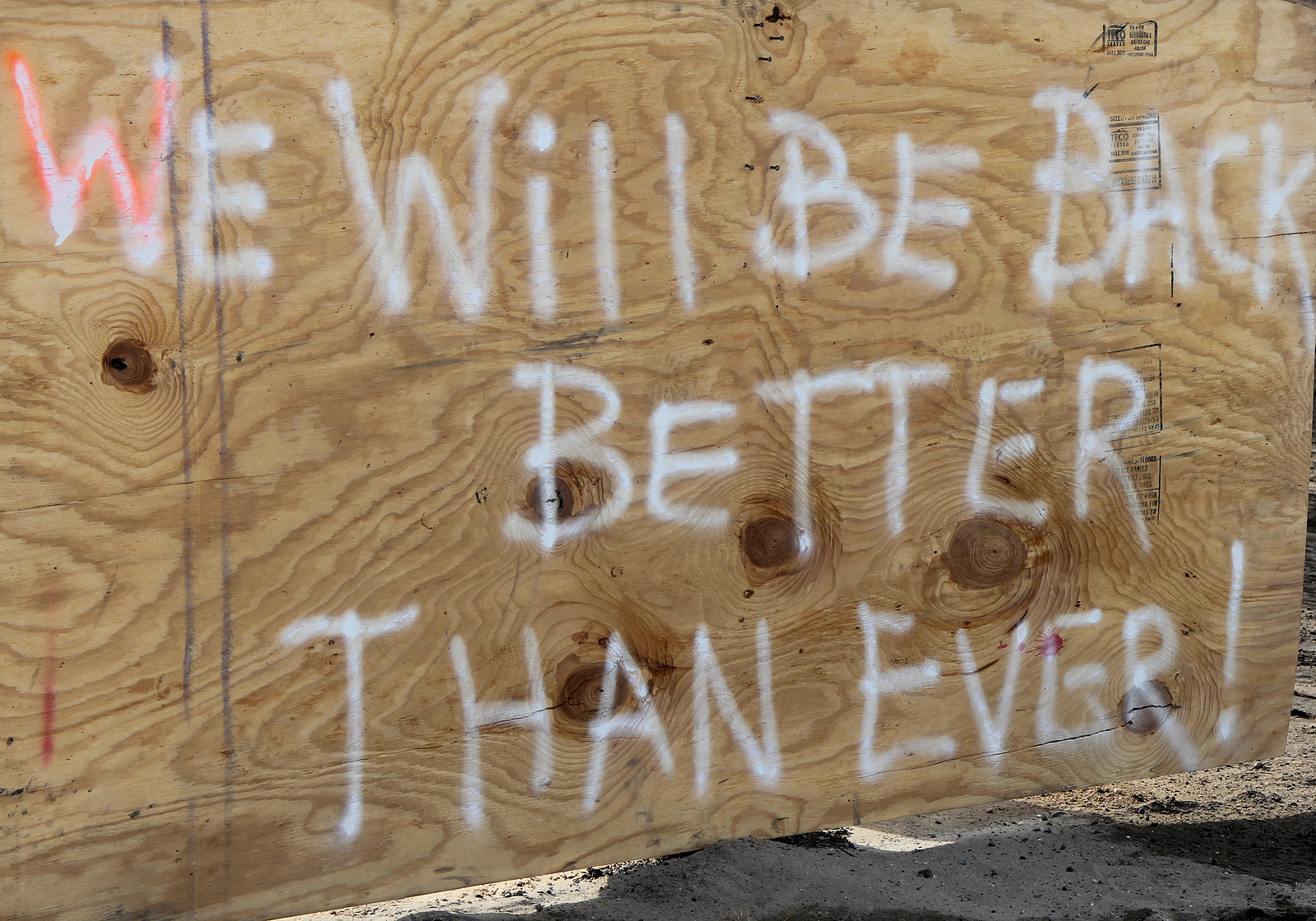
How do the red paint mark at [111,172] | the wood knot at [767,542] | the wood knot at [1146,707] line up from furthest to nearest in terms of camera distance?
the wood knot at [1146,707] < the wood knot at [767,542] < the red paint mark at [111,172]

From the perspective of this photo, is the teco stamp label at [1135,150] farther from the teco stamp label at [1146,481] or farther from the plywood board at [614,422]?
the teco stamp label at [1146,481]

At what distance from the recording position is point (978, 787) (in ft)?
7.27

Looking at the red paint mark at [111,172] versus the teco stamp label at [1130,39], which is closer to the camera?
the red paint mark at [111,172]

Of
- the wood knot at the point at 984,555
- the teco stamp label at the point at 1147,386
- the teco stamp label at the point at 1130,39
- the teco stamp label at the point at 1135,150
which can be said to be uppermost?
the teco stamp label at the point at 1130,39

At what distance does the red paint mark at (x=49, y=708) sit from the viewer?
1.70 metres

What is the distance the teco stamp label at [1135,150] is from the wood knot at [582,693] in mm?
1315

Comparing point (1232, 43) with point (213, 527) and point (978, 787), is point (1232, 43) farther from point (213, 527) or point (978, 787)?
point (213, 527)

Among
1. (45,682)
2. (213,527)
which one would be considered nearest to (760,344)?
(213,527)

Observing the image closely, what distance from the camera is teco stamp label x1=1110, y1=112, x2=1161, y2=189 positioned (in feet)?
6.94

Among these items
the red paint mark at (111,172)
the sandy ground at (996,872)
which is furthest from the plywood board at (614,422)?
the sandy ground at (996,872)

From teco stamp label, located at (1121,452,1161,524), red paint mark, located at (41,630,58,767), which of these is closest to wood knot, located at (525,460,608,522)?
red paint mark, located at (41,630,58,767)

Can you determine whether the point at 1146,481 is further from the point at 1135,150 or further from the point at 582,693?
the point at 582,693

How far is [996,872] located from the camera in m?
2.61

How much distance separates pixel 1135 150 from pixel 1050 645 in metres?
0.95
